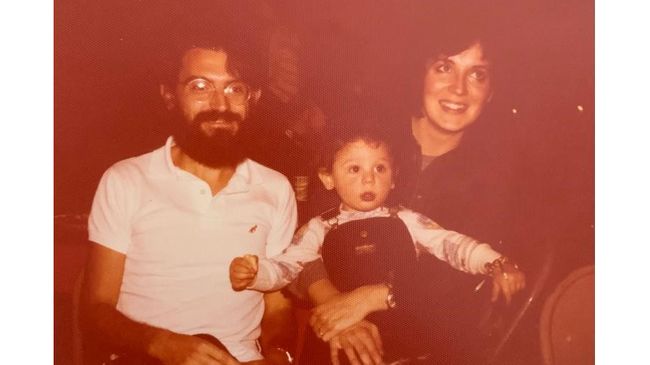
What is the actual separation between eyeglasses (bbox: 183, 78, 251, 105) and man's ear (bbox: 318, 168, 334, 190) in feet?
0.90

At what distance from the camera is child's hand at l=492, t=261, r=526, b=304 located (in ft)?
5.65

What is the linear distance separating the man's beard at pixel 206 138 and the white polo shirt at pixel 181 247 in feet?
0.19

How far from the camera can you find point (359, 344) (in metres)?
1.67

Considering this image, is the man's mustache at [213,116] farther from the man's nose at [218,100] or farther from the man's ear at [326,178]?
the man's ear at [326,178]

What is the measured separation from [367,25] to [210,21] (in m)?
0.40

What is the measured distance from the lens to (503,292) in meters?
1.72

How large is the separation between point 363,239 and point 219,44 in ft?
1.98

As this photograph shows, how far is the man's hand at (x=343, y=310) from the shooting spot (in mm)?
1680

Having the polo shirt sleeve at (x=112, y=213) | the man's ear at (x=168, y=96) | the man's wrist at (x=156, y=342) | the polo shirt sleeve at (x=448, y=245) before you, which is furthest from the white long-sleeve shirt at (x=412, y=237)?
the man's ear at (x=168, y=96)

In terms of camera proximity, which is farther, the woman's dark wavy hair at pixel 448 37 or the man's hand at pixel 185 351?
the woman's dark wavy hair at pixel 448 37

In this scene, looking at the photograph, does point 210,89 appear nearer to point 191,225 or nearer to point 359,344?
point 191,225

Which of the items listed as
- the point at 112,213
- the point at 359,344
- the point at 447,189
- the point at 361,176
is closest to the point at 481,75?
the point at 447,189

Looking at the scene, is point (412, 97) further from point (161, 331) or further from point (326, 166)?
point (161, 331)
